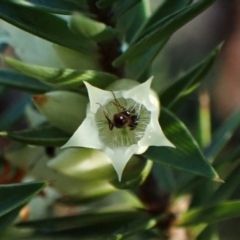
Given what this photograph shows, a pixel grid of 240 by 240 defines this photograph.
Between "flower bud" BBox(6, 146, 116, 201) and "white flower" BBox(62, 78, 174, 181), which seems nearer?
"white flower" BBox(62, 78, 174, 181)

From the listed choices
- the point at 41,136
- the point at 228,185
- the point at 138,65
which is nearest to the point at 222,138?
the point at 228,185

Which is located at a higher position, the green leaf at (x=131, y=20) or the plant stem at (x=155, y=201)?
the green leaf at (x=131, y=20)

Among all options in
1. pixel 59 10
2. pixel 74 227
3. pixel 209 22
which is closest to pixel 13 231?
pixel 74 227

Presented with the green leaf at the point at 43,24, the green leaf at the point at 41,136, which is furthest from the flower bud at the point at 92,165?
the green leaf at the point at 43,24

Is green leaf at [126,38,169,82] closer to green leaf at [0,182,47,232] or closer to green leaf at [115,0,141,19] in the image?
green leaf at [115,0,141,19]

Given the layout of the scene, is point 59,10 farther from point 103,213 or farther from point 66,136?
point 103,213

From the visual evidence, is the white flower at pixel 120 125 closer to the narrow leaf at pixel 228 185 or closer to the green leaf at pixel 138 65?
the green leaf at pixel 138 65

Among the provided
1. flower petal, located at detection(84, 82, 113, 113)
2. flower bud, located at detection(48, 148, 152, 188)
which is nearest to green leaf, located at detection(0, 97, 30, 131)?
flower bud, located at detection(48, 148, 152, 188)
